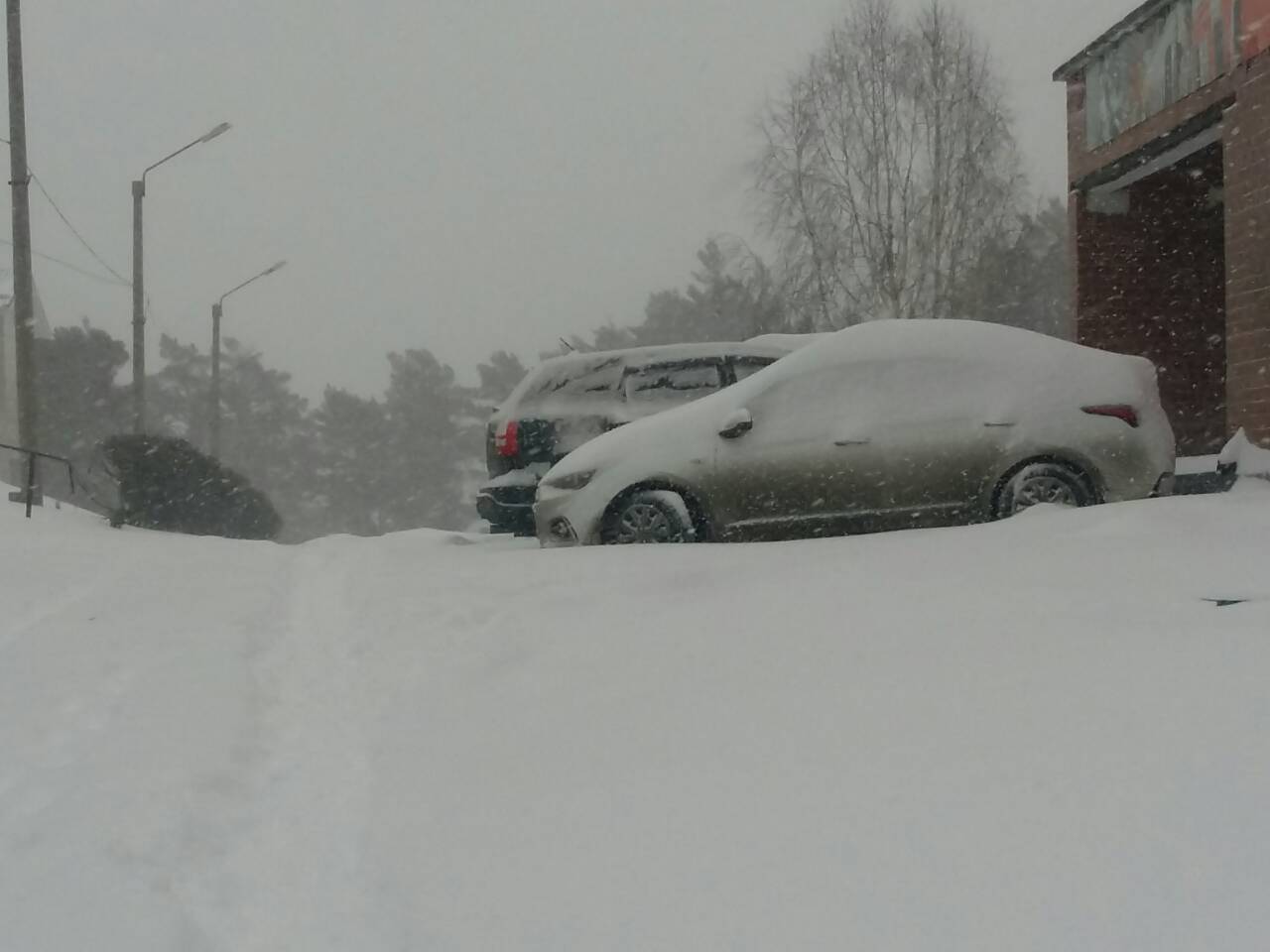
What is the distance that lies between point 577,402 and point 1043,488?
3.98 metres

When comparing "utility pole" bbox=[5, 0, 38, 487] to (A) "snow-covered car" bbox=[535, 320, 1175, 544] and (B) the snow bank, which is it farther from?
(B) the snow bank

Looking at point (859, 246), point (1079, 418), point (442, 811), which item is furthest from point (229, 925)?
point (859, 246)

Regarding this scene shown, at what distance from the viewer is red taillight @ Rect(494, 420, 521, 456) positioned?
10.0 meters

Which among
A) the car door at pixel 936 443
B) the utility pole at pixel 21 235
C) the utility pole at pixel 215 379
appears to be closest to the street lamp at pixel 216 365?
the utility pole at pixel 215 379

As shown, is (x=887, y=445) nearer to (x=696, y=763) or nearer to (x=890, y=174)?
(x=696, y=763)

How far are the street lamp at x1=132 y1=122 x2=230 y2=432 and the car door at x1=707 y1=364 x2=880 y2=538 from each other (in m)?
16.2

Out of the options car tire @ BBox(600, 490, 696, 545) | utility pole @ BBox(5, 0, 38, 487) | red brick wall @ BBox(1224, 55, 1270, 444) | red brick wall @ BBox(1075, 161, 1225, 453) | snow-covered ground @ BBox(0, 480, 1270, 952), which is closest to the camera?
snow-covered ground @ BBox(0, 480, 1270, 952)

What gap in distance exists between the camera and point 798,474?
25.4 feet

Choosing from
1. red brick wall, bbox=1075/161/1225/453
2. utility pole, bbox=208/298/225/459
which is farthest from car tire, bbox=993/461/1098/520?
utility pole, bbox=208/298/225/459

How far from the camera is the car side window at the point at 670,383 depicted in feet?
33.0

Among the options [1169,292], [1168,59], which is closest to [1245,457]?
[1168,59]

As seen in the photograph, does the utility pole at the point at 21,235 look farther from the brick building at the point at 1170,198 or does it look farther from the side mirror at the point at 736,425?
the brick building at the point at 1170,198

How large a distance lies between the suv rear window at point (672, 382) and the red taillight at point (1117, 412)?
3.33 metres

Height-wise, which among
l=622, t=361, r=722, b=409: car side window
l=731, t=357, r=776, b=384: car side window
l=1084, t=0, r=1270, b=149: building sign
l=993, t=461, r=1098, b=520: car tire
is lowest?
l=993, t=461, r=1098, b=520: car tire
